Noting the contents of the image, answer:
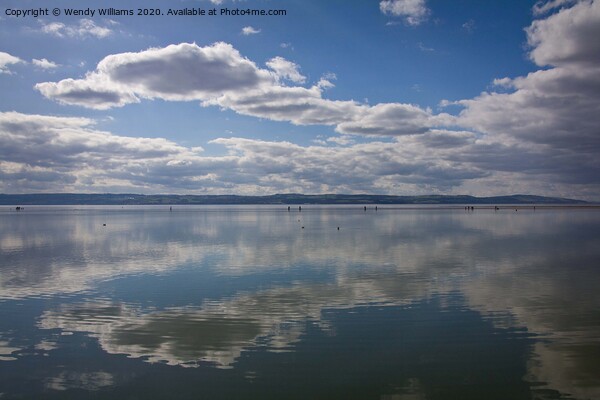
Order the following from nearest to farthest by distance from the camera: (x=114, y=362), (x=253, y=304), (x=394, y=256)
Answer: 1. (x=114, y=362)
2. (x=253, y=304)
3. (x=394, y=256)

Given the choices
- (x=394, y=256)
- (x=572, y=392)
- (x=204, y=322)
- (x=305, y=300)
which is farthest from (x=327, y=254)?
(x=572, y=392)

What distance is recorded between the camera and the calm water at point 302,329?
1366 centimetres

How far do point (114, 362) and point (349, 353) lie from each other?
26.6 ft

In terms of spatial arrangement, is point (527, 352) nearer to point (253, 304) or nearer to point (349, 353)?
point (349, 353)

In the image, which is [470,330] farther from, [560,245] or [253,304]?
[560,245]

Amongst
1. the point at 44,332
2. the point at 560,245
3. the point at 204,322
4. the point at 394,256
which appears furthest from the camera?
the point at 560,245

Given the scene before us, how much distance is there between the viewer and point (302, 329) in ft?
62.3

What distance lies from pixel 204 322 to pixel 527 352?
42.7 feet

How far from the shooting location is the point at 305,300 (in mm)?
24188

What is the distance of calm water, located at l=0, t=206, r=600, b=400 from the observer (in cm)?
1366

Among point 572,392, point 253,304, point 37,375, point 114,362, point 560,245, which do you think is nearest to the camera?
point 572,392

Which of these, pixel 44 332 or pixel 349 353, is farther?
pixel 44 332

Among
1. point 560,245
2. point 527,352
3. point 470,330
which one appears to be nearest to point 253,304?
point 470,330

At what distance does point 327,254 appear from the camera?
142ft
